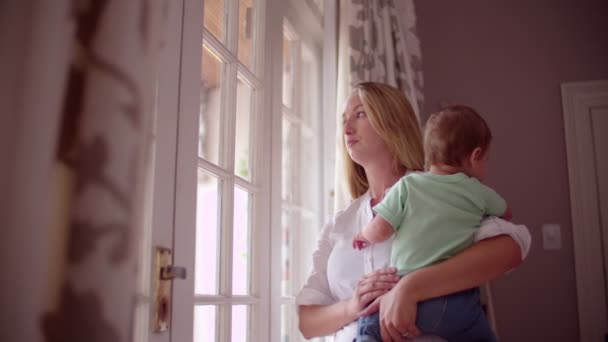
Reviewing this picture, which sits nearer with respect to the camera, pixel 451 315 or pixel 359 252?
pixel 451 315

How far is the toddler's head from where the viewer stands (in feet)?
4.92

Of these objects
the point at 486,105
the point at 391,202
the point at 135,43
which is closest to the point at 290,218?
the point at 391,202

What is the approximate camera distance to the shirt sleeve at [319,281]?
1636 millimetres

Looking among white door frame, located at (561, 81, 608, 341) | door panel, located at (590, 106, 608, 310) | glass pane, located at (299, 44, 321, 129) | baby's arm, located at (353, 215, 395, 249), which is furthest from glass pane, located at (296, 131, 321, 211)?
door panel, located at (590, 106, 608, 310)

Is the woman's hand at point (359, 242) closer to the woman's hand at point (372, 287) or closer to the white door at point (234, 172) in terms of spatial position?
the woman's hand at point (372, 287)

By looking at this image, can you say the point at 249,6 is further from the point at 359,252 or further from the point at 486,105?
the point at 486,105

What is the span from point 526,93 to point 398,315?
2.36 meters

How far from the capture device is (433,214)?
1.42m

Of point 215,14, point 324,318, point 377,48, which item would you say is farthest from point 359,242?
point 377,48

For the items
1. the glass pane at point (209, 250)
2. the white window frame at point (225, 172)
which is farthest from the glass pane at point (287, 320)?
the white window frame at point (225, 172)

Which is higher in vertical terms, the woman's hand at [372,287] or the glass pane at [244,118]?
the glass pane at [244,118]

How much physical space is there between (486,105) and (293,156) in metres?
1.36

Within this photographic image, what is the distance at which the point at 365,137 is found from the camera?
1731 millimetres

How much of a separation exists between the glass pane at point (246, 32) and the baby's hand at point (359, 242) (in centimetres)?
76
